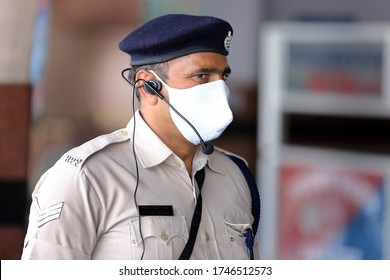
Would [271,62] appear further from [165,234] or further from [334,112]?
[165,234]

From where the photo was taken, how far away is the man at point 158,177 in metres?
1.67

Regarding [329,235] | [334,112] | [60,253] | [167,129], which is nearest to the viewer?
[60,253]

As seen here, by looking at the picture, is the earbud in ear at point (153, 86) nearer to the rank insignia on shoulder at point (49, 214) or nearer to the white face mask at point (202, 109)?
the white face mask at point (202, 109)

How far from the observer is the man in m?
1.67

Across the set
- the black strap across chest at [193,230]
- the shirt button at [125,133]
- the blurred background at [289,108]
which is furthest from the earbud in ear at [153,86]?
the blurred background at [289,108]

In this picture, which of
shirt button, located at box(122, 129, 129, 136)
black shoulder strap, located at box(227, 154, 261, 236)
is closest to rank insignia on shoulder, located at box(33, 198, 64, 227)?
shirt button, located at box(122, 129, 129, 136)

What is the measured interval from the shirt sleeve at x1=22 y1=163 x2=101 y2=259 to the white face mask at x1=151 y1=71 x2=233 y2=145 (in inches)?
9.2

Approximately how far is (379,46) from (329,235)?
91cm

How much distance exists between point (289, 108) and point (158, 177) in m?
2.74

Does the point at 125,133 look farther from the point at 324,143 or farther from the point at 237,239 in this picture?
the point at 324,143

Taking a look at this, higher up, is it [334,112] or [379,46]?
[379,46]

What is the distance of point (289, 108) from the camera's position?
4.46m
